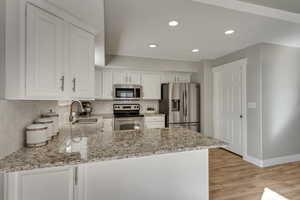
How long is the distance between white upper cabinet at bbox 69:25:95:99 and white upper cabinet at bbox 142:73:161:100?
2.64m

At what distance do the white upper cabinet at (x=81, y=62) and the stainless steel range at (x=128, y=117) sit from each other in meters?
2.24

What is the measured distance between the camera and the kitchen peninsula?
104 centimetres

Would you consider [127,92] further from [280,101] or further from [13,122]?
[280,101]

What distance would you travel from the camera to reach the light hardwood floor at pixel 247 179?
Result: 2.09 m

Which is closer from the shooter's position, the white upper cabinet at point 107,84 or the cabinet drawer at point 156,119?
the white upper cabinet at point 107,84

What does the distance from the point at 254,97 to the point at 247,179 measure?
152 centimetres

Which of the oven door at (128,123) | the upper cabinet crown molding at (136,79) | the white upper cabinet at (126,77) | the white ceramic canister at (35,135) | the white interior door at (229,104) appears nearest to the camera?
the white ceramic canister at (35,135)

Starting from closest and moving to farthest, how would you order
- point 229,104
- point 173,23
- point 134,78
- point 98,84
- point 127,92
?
point 173,23
point 229,104
point 98,84
point 127,92
point 134,78

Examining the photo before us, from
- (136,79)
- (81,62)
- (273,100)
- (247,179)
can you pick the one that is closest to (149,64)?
(136,79)

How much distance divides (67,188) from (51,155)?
266 mm

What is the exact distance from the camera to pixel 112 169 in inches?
49.0

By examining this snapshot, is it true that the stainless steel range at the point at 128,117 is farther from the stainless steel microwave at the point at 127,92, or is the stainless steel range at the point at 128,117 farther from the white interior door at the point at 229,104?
the white interior door at the point at 229,104

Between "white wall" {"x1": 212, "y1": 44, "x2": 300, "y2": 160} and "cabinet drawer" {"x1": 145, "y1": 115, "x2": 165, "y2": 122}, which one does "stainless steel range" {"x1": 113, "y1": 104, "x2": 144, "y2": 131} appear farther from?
"white wall" {"x1": 212, "y1": 44, "x2": 300, "y2": 160}

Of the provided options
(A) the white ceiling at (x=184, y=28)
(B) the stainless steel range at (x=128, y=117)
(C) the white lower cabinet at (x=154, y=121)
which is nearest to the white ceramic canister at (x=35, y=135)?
(A) the white ceiling at (x=184, y=28)
